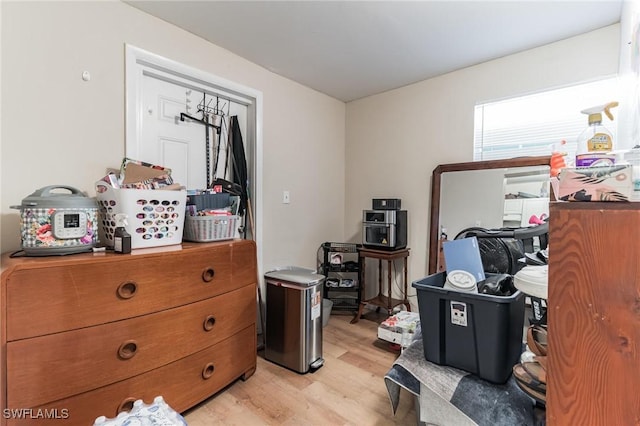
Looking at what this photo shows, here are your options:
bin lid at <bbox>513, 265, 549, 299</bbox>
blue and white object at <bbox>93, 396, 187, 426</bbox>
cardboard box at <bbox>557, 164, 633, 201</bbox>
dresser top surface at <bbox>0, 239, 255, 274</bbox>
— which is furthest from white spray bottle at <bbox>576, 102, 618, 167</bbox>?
dresser top surface at <bbox>0, 239, 255, 274</bbox>

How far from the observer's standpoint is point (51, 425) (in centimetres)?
109

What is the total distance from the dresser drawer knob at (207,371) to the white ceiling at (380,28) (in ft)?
6.70

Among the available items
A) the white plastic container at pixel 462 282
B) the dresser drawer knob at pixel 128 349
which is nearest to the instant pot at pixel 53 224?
the dresser drawer knob at pixel 128 349

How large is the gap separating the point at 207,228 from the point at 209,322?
52 centimetres

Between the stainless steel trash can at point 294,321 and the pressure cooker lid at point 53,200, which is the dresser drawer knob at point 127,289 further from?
the stainless steel trash can at point 294,321

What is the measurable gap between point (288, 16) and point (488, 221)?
6.95ft

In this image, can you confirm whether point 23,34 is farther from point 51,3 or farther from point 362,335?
point 362,335

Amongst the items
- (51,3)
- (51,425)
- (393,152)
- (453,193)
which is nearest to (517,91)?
(453,193)

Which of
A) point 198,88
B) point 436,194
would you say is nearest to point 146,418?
point 198,88

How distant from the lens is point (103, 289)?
3.95 feet

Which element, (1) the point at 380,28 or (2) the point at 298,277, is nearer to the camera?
(1) the point at 380,28

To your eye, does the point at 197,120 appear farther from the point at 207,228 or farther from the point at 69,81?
the point at 207,228

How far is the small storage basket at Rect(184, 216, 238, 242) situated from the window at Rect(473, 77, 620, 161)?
2.12 meters

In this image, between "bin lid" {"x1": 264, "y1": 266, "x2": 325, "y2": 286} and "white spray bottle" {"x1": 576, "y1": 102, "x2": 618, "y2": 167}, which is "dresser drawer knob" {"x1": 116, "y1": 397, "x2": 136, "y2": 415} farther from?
"white spray bottle" {"x1": 576, "y1": 102, "x2": 618, "y2": 167}
